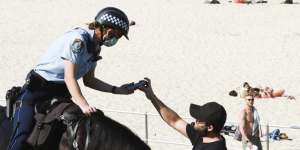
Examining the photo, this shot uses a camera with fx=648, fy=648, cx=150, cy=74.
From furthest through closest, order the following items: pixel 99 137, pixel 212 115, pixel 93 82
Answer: pixel 93 82 < pixel 212 115 < pixel 99 137

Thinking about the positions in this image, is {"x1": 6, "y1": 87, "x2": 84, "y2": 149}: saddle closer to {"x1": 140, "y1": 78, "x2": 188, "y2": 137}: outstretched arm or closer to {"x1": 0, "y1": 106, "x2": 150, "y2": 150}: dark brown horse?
{"x1": 0, "y1": 106, "x2": 150, "y2": 150}: dark brown horse

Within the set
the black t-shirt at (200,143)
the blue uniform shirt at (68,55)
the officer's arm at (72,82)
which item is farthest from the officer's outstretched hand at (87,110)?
the black t-shirt at (200,143)

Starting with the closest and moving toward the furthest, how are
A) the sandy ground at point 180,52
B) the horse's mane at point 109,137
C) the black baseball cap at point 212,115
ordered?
1. the horse's mane at point 109,137
2. the black baseball cap at point 212,115
3. the sandy ground at point 180,52

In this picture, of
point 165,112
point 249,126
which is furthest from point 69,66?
point 249,126

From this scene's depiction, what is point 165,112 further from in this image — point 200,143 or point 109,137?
point 109,137

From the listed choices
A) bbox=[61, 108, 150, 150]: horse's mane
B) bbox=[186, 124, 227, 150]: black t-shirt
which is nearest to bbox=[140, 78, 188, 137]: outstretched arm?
bbox=[186, 124, 227, 150]: black t-shirt

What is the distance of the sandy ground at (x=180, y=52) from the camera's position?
52.5 ft

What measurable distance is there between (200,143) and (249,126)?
202 inches

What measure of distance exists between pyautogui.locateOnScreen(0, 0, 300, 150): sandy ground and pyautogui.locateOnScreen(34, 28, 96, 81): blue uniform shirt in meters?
7.82

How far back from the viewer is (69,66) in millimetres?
4254

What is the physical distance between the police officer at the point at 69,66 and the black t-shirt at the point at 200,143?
615mm

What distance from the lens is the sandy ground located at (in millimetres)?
16016

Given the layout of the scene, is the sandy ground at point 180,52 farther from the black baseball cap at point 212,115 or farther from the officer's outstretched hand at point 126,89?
the black baseball cap at point 212,115

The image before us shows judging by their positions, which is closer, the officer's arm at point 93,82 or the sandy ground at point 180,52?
the officer's arm at point 93,82
